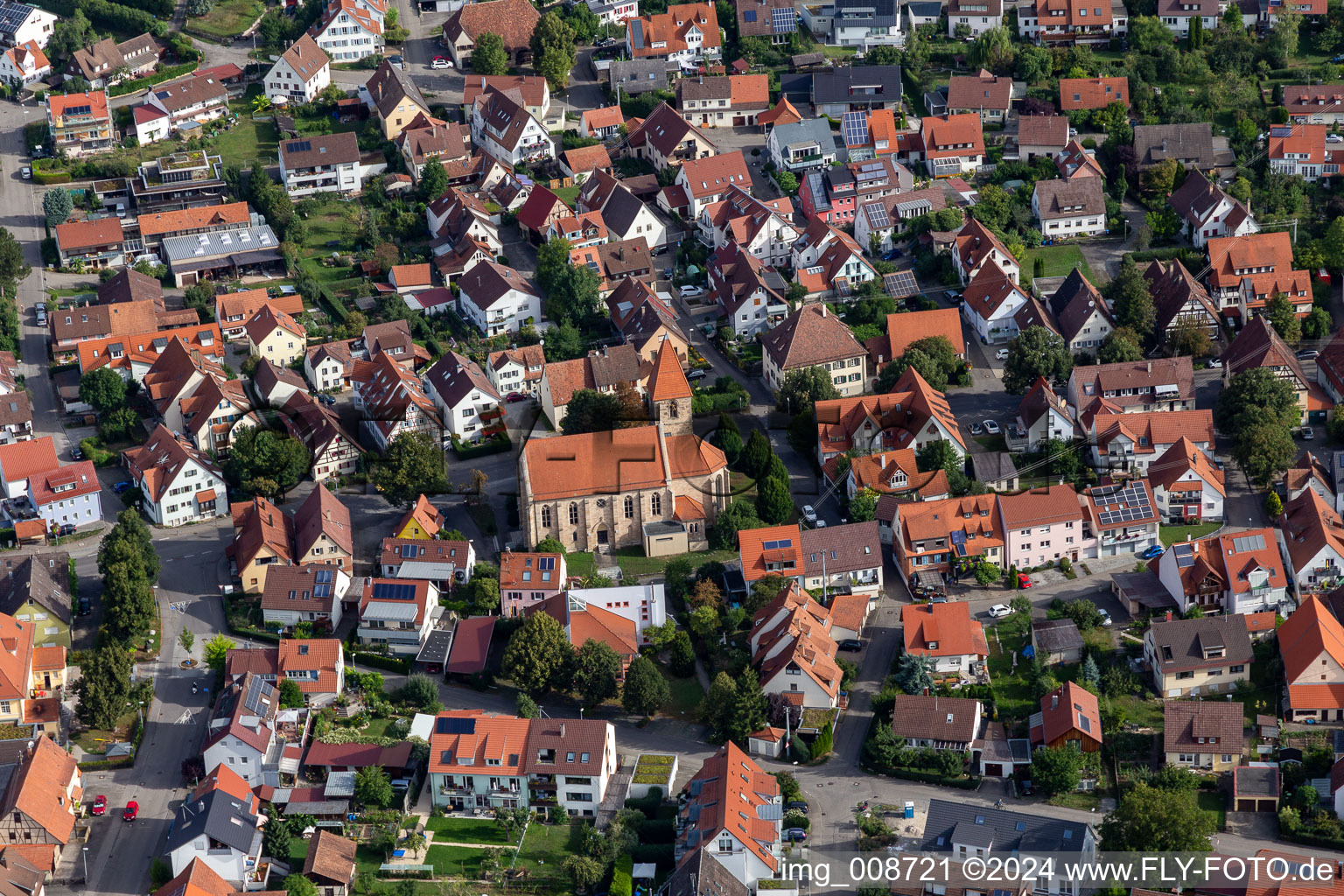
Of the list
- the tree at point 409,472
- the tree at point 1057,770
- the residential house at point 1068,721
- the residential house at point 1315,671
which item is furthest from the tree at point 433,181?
the residential house at point 1315,671

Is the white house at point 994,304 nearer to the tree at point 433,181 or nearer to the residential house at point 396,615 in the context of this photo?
the tree at point 433,181

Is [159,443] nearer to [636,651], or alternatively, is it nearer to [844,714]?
[636,651]

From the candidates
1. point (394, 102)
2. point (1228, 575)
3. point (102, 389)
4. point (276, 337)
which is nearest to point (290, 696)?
point (102, 389)

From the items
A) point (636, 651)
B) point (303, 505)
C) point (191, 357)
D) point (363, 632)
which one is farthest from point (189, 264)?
point (636, 651)

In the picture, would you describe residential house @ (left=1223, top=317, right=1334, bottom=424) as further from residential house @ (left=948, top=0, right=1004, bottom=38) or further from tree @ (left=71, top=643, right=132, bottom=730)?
tree @ (left=71, top=643, right=132, bottom=730)

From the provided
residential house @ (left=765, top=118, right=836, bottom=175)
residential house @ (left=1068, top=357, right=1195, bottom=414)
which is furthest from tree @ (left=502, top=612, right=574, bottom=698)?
residential house @ (left=765, top=118, right=836, bottom=175)
